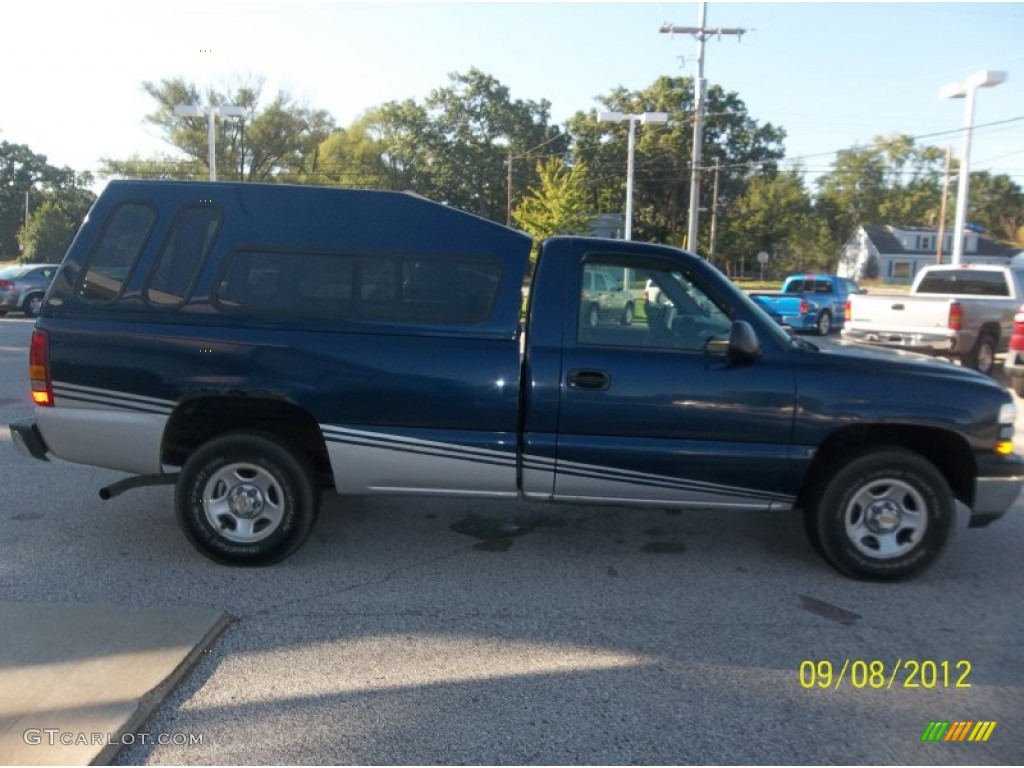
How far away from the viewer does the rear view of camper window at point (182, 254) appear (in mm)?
4785

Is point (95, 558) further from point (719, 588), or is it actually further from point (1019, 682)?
point (1019, 682)

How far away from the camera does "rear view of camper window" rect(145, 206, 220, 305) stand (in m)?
4.79

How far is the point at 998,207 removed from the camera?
3524 inches

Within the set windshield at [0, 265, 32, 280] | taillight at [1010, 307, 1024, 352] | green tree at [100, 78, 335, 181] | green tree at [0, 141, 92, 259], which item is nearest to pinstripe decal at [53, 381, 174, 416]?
taillight at [1010, 307, 1024, 352]

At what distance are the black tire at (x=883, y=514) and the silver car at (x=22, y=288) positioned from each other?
22.4 m

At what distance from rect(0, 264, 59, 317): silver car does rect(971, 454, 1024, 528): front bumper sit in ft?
75.0

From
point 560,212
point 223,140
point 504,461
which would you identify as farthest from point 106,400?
point 223,140

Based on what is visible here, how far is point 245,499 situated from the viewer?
4875 mm

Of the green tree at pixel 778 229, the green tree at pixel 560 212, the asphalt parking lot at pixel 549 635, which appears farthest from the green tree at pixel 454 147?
the asphalt parking lot at pixel 549 635

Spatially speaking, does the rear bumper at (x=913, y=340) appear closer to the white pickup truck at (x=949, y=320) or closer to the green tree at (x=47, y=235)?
the white pickup truck at (x=949, y=320)

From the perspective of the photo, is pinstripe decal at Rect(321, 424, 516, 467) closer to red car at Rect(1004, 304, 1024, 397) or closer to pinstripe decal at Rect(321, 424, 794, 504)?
pinstripe decal at Rect(321, 424, 794, 504)

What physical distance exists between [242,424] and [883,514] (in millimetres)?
3676

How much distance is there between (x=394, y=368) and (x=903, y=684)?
9.47ft

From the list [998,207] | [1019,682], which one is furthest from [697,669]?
[998,207]
